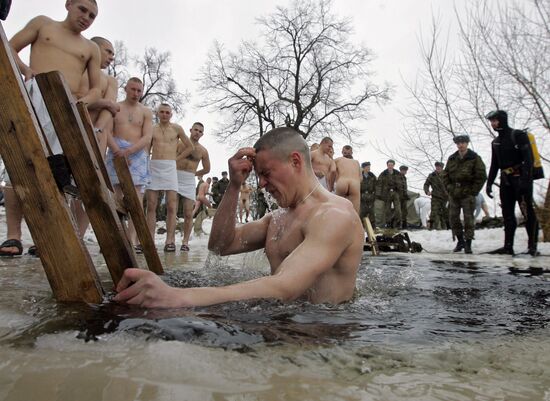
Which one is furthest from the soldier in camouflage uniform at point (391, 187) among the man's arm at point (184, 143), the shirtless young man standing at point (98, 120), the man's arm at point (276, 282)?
the man's arm at point (276, 282)

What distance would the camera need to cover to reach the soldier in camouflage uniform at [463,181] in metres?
7.29

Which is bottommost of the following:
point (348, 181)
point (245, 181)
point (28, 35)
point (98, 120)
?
point (245, 181)

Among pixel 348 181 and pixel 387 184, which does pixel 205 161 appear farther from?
pixel 387 184

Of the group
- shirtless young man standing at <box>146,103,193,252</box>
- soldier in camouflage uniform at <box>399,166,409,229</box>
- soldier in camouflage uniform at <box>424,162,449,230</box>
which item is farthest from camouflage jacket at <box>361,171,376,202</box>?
shirtless young man standing at <box>146,103,193,252</box>

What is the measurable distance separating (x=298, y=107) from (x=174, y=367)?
2506 centimetres

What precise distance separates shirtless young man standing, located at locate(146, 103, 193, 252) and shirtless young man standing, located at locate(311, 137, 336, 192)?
2.20 m

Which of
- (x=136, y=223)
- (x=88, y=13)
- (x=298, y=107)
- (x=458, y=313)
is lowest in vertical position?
(x=458, y=313)

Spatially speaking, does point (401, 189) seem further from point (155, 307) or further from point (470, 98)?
point (155, 307)

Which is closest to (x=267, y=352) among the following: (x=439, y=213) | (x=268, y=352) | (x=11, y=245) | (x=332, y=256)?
(x=268, y=352)

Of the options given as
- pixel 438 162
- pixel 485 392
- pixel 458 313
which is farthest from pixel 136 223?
pixel 438 162

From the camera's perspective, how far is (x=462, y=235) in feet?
24.0

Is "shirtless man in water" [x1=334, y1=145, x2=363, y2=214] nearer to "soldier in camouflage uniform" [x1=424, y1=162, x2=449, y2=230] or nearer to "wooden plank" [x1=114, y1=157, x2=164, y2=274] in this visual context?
"wooden plank" [x1=114, y1=157, x2=164, y2=274]

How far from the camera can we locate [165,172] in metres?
6.29

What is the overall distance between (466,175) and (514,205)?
1012 mm
